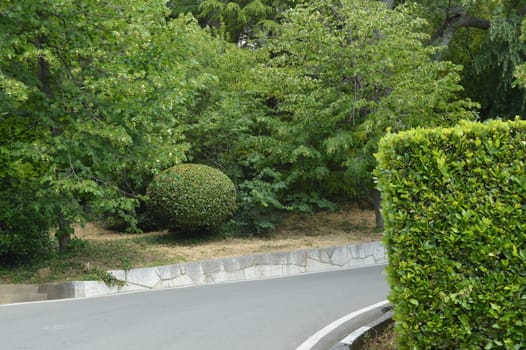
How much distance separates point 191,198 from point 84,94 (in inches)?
183

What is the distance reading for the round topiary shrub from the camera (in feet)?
49.8

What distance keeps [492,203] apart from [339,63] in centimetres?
1284

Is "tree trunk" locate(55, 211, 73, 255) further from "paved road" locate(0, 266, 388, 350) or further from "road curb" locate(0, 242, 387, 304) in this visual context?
"paved road" locate(0, 266, 388, 350)

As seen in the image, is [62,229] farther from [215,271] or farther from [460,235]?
[460,235]

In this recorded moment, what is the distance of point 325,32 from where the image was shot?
16.6 meters

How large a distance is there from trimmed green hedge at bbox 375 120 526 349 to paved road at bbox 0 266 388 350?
8.13ft

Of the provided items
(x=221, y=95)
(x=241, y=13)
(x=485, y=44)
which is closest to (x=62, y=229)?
(x=221, y=95)

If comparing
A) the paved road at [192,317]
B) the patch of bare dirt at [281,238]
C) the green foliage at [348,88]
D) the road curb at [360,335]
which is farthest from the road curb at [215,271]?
the road curb at [360,335]

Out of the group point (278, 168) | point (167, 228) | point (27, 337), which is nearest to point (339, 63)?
point (278, 168)

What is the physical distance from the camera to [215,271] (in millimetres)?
13227

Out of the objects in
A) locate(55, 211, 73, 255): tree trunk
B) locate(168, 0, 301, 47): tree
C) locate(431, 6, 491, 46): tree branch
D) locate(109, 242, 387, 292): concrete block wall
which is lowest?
locate(109, 242, 387, 292): concrete block wall

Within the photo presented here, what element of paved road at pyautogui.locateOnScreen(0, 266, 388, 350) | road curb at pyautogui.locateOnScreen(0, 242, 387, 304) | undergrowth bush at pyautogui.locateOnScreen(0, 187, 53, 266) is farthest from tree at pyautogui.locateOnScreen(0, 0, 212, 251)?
paved road at pyautogui.locateOnScreen(0, 266, 388, 350)

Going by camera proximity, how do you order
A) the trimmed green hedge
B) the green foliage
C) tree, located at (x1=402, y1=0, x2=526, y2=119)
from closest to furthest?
the trimmed green hedge → the green foliage → tree, located at (x1=402, y1=0, x2=526, y2=119)

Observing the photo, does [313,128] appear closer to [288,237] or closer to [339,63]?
[339,63]
